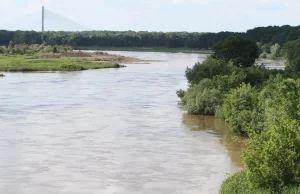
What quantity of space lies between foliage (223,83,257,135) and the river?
1.00 meters

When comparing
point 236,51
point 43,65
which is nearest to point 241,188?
point 236,51

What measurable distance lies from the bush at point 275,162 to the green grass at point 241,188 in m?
0.27

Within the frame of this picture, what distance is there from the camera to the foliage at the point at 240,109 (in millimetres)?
37594

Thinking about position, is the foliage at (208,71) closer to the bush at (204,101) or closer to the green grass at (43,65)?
the bush at (204,101)

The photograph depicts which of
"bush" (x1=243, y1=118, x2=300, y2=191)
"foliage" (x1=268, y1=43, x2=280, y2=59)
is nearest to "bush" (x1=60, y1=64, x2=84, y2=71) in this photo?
"foliage" (x1=268, y1=43, x2=280, y2=59)

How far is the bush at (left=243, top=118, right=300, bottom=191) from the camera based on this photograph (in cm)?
2212

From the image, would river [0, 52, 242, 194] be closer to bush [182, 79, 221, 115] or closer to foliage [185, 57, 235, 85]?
bush [182, 79, 221, 115]

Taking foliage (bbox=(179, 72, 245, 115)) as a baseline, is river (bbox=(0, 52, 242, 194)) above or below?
below

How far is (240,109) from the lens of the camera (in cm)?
3922

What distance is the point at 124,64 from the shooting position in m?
109

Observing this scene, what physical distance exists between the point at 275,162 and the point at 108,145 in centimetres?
1460

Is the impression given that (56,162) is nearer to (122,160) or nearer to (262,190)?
(122,160)

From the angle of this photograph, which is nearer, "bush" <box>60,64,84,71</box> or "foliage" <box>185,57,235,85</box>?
"foliage" <box>185,57,235,85</box>

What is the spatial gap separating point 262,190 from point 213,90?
24838 mm
